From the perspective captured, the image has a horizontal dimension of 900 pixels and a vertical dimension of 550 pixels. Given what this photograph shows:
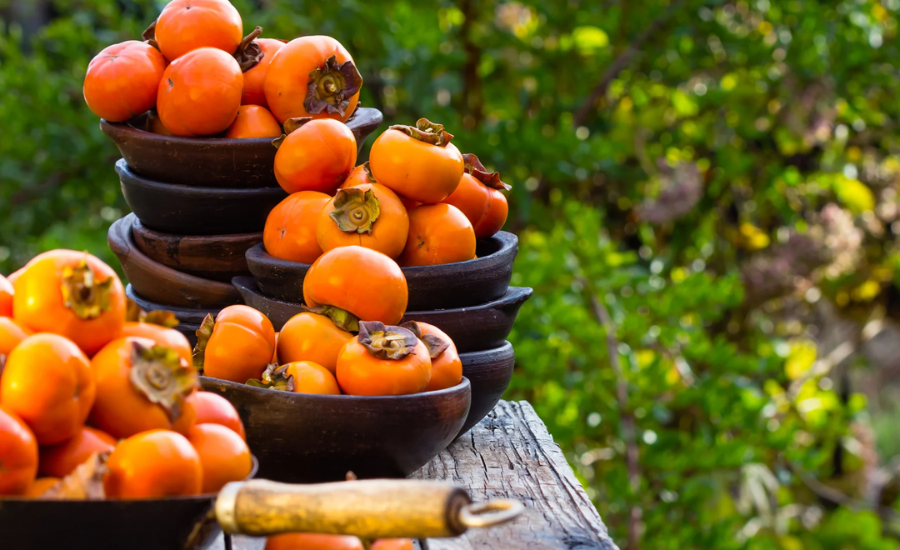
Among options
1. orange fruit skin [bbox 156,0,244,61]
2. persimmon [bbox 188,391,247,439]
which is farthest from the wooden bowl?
orange fruit skin [bbox 156,0,244,61]

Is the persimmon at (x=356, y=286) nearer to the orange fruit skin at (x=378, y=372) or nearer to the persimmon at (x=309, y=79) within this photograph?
the orange fruit skin at (x=378, y=372)

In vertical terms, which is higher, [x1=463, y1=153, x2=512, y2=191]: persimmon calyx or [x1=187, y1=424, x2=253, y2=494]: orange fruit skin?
[x1=187, y1=424, x2=253, y2=494]: orange fruit skin

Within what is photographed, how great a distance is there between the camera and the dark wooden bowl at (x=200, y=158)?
129cm

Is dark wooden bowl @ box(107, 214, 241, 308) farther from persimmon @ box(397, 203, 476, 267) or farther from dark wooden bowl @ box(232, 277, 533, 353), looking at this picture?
persimmon @ box(397, 203, 476, 267)

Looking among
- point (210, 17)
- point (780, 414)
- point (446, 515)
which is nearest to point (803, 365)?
point (780, 414)

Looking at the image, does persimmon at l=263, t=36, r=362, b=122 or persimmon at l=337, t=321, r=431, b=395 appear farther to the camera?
persimmon at l=263, t=36, r=362, b=122

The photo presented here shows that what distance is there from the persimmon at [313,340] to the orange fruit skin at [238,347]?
3cm

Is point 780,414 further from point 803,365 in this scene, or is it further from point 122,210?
point 122,210

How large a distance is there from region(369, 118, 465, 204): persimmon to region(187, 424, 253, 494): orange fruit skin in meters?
0.47

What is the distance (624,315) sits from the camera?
275cm

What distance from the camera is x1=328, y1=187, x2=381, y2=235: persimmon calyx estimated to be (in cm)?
112

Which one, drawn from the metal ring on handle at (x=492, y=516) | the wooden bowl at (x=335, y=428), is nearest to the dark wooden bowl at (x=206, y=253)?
the wooden bowl at (x=335, y=428)

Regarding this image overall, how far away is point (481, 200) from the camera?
51.6 inches

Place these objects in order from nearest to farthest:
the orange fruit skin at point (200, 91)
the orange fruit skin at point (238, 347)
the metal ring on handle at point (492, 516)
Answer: the metal ring on handle at point (492, 516) → the orange fruit skin at point (238, 347) → the orange fruit skin at point (200, 91)
